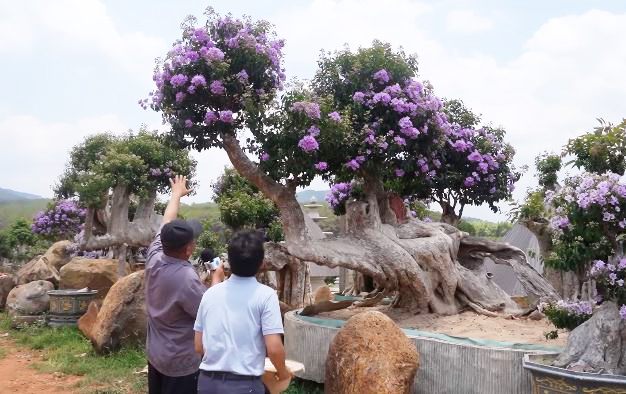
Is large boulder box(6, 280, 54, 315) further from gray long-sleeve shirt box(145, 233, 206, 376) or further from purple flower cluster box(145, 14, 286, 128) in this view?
gray long-sleeve shirt box(145, 233, 206, 376)

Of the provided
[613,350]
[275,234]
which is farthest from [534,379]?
[275,234]

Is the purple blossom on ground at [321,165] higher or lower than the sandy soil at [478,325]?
higher

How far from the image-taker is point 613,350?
5.43 metres

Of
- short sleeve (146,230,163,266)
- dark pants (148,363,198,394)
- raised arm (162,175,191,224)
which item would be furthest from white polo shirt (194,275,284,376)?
raised arm (162,175,191,224)

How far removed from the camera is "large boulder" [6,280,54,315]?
13164 mm

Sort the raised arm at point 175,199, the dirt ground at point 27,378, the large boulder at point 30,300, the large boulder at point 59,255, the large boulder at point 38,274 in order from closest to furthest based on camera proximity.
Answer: the raised arm at point 175,199 < the dirt ground at point 27,378 < the large boulder at point 30,300 < the large boulder at point 38,274 < the large boulder at point 59,255

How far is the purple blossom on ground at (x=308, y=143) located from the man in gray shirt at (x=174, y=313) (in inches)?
143

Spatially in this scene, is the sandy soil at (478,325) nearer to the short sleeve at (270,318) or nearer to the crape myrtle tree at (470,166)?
the crape myrtle tree at (470,166)

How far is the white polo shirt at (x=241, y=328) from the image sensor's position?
328 centimetres

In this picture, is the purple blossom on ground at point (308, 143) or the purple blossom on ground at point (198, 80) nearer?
the purple blossom on ground at point (308, 143)

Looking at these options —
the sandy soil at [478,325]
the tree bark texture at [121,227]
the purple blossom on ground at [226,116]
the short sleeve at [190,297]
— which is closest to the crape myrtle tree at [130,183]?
the tree bark texture at [121,227]

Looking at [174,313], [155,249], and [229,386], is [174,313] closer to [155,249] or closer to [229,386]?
[155,249]

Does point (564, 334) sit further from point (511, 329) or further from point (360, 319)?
point (360, 319)

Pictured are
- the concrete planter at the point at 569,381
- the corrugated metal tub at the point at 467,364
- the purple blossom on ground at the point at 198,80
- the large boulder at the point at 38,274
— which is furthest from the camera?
the large boulder at the point at 38,274
